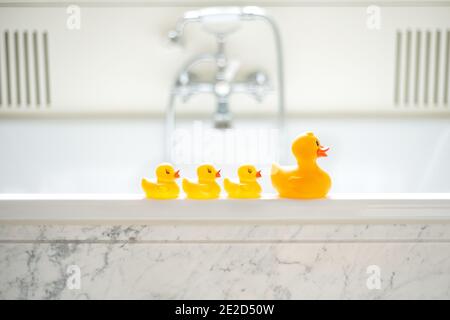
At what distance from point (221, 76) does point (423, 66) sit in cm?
68

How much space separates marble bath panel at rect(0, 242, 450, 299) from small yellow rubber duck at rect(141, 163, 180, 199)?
0.08m

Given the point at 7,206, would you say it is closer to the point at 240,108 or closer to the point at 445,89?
the point at 240,108

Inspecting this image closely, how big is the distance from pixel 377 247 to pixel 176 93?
874 millimetres

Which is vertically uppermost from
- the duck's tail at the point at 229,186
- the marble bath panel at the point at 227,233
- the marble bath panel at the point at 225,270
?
the duck's tail at the point at 229,186

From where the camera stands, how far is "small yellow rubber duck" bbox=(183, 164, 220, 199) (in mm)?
802

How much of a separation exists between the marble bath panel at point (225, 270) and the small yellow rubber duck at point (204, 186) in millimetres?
82

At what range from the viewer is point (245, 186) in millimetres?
812

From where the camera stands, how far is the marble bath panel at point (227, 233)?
2.62ft

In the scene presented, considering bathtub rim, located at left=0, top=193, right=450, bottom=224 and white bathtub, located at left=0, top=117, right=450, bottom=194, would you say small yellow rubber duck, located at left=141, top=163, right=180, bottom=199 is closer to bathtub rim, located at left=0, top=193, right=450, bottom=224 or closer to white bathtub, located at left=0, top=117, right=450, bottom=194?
bathtub rim, located at left=0, top=193, right=450, bottom=224

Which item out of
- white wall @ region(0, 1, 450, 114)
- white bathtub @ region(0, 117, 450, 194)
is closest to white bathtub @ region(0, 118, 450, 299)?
white bathtub @ region(0, 117, 450, 194)

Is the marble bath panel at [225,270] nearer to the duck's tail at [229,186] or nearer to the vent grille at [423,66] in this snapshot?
the duck's tail at [229,186]

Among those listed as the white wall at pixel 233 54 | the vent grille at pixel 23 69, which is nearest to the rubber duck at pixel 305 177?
the white wall at pixel 233 54

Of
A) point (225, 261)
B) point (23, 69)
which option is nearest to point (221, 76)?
point (23, 69)

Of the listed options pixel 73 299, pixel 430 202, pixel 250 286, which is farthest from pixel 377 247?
pixel 73 299
